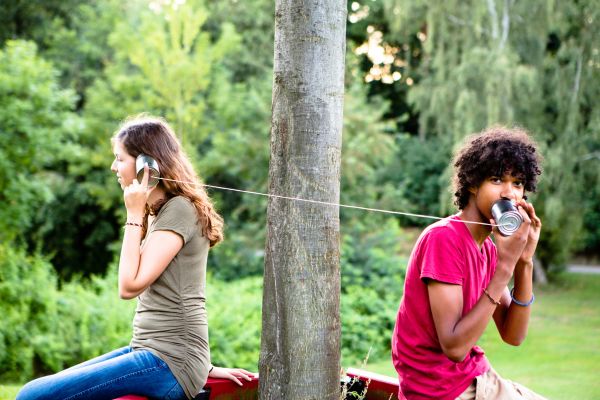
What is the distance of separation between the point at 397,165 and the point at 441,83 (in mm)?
7000

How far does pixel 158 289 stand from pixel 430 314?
1073 mm

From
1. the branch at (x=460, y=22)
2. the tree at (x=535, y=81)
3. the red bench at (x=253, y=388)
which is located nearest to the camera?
the red bench at (x=253, y=388)

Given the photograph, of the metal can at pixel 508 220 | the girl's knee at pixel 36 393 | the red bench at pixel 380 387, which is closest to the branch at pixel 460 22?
the red bench at pixel 380 387

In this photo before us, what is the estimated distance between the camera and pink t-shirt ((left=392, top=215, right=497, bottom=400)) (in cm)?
258

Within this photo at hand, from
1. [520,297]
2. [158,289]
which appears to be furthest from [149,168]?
[520,297]

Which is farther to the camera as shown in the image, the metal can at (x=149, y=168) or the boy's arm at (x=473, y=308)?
the metal can at (x=149, y=168)

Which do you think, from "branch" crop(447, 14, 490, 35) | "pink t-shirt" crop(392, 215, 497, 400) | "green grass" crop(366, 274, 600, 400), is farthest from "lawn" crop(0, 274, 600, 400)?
"branch" crop(447, 14, 490, 35)

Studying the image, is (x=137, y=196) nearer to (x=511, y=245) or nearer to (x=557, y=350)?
(x=511, y=245)

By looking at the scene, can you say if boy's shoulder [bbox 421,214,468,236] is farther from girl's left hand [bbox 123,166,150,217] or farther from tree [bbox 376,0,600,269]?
tree [bbox 376,0,600,269]

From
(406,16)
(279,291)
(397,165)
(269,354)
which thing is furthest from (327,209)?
(397,165)

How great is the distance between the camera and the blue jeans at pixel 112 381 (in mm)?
2848

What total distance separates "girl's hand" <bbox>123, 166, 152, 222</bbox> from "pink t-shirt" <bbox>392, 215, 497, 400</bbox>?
3.64ft

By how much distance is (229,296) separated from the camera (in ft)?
35.2

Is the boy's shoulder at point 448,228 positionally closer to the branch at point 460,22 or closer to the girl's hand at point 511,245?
the girl's hand at point 511,245
